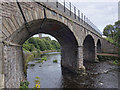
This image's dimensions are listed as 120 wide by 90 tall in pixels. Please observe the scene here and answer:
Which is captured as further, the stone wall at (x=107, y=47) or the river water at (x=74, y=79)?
the stone wall at (x=107, y=47)

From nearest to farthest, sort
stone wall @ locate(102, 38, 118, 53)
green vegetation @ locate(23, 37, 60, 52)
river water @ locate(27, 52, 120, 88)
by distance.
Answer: river water @ locate(27, 52, 120, 88) < stone wall @ locate(102, 38, 118, 53) < green vegetation @ locate(23, 37, 60, 52)

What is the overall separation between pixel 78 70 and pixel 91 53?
1032 centimetres

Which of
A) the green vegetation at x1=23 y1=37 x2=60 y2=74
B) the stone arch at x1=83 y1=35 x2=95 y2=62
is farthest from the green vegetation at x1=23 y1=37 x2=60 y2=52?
the stone arch at x1=83 y1=35 x2=95 y2=62

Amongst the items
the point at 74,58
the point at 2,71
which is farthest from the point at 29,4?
the point at 74,58

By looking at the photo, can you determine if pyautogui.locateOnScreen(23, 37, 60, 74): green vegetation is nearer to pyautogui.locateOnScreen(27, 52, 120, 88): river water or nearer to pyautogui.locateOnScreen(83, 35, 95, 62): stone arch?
pyautogui.locateOnScreen(27, 52, 120, 88): river water

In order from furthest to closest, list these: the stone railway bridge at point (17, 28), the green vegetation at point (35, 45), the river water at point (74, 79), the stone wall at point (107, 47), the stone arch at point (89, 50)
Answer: the green vegetation at point (35, 45) < the stone wall at point (107, 47) < the stone arch at point (89, 50) < the river water at point (74, 79) < the stone railway bridge at point (17, 28)

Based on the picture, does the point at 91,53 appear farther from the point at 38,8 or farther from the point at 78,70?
the point at 38,8

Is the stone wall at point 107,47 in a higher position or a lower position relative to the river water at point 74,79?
higher

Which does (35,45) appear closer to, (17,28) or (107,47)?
(107,47)

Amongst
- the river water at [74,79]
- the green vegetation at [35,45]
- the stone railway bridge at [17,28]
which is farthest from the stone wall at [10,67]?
the green vegetation at [35,45]

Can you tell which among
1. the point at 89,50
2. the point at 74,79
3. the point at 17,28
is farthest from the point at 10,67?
the point at 89,50

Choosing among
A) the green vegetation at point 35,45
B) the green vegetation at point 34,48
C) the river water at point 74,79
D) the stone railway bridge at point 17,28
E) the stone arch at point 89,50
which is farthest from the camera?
the green vegetation at point 35,45

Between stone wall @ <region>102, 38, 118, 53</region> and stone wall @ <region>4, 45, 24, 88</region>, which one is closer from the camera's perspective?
stone wall @ <region>4, 45, 24, 88</region>

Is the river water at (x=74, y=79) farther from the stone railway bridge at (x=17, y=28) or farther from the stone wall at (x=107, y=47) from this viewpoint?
the stone wall at (x=107, y=47)
